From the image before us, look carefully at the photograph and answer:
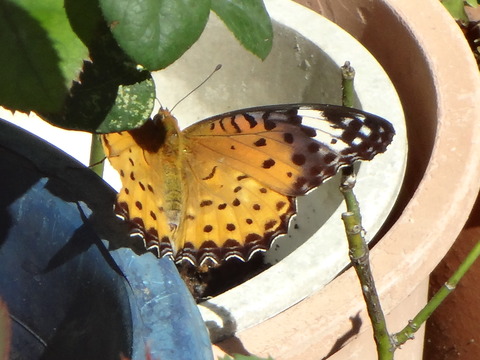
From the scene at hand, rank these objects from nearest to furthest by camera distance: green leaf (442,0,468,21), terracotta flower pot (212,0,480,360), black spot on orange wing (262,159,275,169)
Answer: terracotta flower pot (212,0,480,360) < black spot on orange wing (262,159,275,169) < green leaf (442,0,468,21)

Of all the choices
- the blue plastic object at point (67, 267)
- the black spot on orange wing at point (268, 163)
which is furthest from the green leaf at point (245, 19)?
the black spot on orange wing at point (268, 163)

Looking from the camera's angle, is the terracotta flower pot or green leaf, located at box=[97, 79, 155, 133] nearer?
green leaf, located at box=[97, 79, 155, 133]

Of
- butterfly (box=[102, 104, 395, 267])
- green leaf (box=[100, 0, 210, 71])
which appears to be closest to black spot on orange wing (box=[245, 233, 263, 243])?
butterfly (box=[102, 104, 395, 267])

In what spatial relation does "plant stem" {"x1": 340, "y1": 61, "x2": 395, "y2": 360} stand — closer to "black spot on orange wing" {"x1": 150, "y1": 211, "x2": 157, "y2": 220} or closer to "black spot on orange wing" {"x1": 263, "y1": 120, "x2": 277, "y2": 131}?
"black spot on orange wing" {"x1": 263, "y1": 120, "x2": 277, "y2": 131}

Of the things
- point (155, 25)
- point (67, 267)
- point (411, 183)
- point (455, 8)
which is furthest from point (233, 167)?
point (455, 8)

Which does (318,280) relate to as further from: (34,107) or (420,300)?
(34,107)

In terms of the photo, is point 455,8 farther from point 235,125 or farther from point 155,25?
point 155,25

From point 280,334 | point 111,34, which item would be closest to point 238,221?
point 280,334
